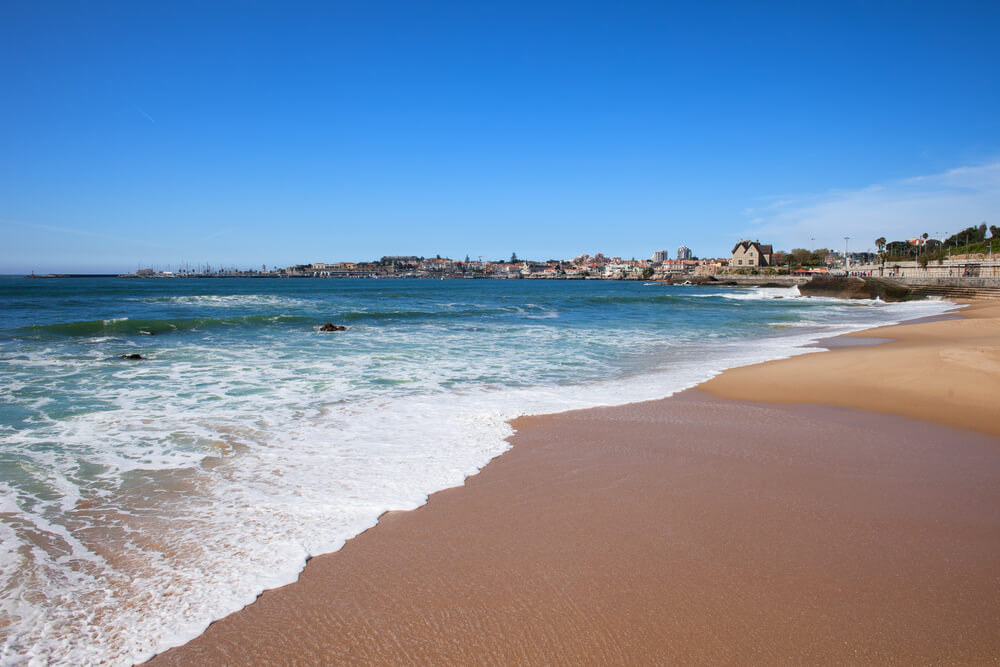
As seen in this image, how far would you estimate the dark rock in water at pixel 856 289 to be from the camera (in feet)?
132

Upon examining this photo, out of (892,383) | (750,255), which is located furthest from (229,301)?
(750,255)

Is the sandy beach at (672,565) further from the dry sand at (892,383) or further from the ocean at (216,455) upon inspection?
the dry sand at (892,383)

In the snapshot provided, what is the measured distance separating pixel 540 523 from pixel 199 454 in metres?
3.46

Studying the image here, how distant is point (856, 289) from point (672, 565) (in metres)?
50.4

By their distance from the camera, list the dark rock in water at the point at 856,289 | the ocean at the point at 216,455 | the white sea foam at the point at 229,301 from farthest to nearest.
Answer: the dark rock in water at the point at 856,289 → the white sea foam at the point at 229,301 → the ocean at the point at 216,455

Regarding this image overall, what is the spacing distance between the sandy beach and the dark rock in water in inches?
1674

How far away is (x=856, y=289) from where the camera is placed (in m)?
44.5

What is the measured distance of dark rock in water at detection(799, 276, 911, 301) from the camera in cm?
4034

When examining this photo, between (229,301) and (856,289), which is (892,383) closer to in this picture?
(229,301)

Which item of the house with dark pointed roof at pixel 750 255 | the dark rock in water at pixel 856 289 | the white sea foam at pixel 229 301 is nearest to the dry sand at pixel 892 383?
the white sea foam at pixel 229 301

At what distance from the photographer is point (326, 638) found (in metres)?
2.45

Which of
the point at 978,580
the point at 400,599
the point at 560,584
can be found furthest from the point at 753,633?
the point at 400,599

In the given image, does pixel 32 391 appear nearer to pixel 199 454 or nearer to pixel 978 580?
pixel 199 454

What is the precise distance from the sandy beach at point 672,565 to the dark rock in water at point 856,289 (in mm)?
42527
